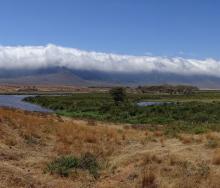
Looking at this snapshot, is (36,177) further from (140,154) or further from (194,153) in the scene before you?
(194,153)

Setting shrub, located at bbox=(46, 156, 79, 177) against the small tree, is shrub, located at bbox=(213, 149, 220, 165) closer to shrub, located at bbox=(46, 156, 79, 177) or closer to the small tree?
shrub, located at bbox=(46, 156, 79, 177)

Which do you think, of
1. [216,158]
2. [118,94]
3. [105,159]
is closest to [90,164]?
[105,159]

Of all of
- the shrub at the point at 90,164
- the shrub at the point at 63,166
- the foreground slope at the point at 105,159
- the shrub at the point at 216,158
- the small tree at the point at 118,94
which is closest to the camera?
the foreground slope at the point at 105,159

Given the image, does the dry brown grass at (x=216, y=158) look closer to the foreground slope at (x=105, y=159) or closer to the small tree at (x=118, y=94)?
the foreground slope at (x=105, y=159)

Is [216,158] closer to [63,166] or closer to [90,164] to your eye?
[90,164]

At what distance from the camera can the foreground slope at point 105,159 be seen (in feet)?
52.7

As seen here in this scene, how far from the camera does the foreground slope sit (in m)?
16.1

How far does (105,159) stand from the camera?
2147 cm

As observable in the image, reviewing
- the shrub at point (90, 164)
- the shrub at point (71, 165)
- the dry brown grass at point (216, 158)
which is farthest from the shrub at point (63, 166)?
the dry brown grass at point (216, 158)

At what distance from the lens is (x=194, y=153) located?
69.2 ft

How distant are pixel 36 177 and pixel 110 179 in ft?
9.53

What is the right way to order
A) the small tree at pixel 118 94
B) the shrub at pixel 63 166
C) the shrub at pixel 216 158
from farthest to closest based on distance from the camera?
1. the small tree at pixel 118 94
2. the shrub at pixel 216 158
3. the shrub at pixel 63 166

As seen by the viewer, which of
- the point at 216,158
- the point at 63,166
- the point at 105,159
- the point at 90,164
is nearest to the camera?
the point at 63,166

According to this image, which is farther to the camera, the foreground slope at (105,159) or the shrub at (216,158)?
the shrub at (216,158)
